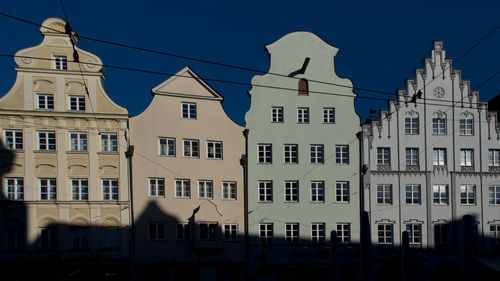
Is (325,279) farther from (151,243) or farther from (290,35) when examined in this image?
(290,35)

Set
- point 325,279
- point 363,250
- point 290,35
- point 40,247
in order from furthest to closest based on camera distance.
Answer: point 290,35 → point 325,279 → point 40,247 → point 363,250

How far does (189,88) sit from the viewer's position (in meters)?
32.4

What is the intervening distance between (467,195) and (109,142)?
82.9ft

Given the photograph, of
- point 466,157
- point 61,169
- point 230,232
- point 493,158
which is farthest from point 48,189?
point 493,158

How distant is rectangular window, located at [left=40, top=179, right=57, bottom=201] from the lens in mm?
28969

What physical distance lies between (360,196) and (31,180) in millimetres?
21351

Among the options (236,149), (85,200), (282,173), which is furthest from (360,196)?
(85,200)

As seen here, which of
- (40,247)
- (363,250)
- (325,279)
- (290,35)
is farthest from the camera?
(290,35)

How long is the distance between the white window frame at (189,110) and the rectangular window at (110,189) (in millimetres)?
6318

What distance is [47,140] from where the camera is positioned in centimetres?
2914

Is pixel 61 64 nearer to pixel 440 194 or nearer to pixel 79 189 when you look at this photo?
pixel 79 189

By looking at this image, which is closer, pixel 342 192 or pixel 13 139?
pixel 13 139

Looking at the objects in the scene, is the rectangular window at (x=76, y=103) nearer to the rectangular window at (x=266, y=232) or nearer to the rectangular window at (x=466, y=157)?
the rectangular window at (x=266, y=232)

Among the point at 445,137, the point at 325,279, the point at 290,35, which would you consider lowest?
the point at 325,279
